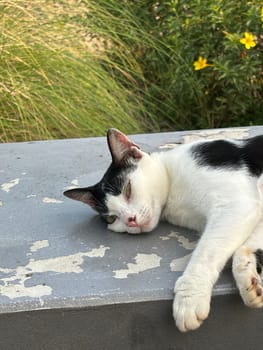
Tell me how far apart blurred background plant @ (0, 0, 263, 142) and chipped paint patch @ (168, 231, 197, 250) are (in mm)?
1141

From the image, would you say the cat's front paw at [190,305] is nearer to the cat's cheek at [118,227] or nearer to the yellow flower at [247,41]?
the cat's cheek at [118,227]

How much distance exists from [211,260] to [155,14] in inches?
78.6

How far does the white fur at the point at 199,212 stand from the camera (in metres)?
1.17

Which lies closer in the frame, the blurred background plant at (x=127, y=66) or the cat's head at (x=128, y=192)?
the cat's head at (x=128, y=192)

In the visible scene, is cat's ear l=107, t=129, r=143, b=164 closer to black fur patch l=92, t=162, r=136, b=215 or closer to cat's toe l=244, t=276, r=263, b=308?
black fur patch l=92, t=162, r=136, b=215

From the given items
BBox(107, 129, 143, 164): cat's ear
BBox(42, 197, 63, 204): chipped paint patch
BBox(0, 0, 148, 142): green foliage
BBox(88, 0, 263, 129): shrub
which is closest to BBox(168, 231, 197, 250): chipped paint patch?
BBox(107, 129, 143, 164): cat's ear

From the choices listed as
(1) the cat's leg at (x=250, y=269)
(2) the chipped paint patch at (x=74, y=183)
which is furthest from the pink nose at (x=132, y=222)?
(2) the chipped paint patch at (x=74, y=183)

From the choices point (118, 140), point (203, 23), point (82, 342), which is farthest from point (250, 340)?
point (203, 23)

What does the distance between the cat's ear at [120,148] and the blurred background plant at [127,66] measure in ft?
3.21

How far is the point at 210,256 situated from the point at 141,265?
0.16 metres

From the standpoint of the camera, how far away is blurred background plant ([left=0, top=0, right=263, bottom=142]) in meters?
2.52

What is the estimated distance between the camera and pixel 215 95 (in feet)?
9.47

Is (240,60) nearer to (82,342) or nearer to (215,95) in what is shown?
(215,95)

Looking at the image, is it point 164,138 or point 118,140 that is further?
point 164,138
